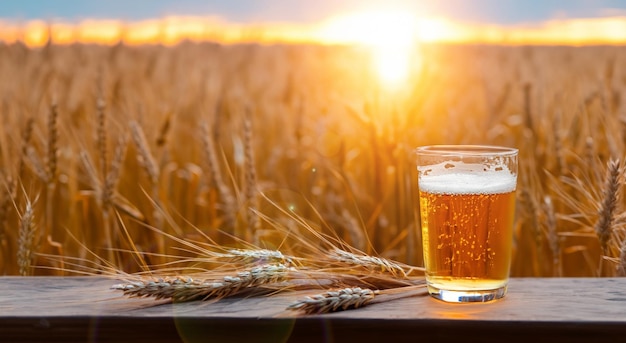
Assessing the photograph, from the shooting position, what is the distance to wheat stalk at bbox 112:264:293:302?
1.17 meters

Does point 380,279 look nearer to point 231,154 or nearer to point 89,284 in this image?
point 89,284

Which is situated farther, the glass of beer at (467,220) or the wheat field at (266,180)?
the wheat field at (266,180)

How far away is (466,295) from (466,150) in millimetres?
261

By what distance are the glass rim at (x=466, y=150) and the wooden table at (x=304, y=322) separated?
234 millimetres

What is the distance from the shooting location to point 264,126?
3.71 m

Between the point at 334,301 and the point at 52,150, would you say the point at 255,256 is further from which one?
the point at 52,150

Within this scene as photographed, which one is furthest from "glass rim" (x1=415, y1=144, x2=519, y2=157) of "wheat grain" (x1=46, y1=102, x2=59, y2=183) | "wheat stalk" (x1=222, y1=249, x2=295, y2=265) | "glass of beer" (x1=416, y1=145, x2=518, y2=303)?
"wheat grain" (x1=46, y1=102, x2=59, y2=183)

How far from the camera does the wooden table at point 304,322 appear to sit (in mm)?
1130

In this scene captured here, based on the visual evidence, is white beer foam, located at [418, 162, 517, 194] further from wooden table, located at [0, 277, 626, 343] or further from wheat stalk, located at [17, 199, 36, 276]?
wheat stalk, located at [17, 199, 36, 276]

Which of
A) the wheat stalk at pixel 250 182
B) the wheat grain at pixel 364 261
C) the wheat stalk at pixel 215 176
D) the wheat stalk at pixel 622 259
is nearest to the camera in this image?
the wheat grain at pixel 364 261

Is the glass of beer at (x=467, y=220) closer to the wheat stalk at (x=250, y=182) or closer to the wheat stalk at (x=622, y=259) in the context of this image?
the wheat stalk at (x=622, y=259)

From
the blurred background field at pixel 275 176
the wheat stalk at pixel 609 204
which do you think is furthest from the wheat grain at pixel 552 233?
the wheat stalk at pixel 609 204

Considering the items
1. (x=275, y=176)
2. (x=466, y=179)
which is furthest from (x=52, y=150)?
(x=275, y=176)

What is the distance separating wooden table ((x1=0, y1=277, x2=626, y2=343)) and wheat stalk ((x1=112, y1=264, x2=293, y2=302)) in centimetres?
2
